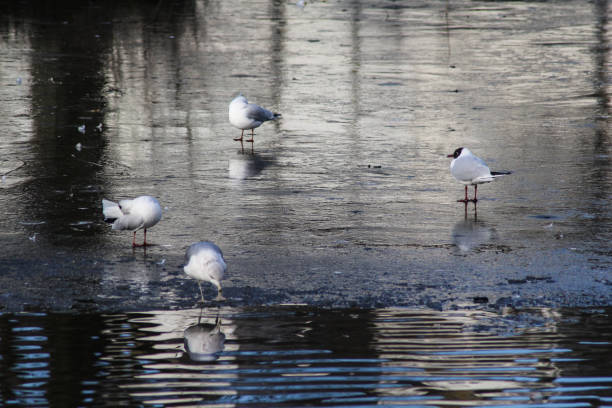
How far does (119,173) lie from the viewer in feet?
36.4

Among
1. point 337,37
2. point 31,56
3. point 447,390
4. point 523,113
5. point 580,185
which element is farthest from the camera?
point 337,37

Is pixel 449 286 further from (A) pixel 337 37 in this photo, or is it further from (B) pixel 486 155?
(A) pixel 337 37

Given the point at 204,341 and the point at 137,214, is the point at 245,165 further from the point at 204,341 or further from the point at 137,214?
the point at 204,341

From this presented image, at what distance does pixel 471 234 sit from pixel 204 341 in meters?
3.42

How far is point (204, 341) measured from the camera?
20.8 ft

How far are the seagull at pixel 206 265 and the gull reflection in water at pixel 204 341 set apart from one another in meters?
0.40

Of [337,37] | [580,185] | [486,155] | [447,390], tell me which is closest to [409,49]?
[337,37]

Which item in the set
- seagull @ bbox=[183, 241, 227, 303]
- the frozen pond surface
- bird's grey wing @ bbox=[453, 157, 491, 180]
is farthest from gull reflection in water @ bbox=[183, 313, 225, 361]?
bird's grey wing @ bbox=[453, 157, 491, 180]

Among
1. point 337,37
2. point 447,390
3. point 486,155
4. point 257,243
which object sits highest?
point 337,37

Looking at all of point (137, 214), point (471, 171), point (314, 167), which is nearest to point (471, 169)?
point (471, 171)

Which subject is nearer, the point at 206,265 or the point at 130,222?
the point at 206,265

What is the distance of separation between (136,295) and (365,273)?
182 cm

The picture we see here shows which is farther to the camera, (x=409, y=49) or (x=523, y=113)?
(x=409, y=49)

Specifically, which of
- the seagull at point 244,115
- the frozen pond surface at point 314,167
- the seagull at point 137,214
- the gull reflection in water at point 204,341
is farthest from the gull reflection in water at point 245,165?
the gull reflection in water at point 204,341
